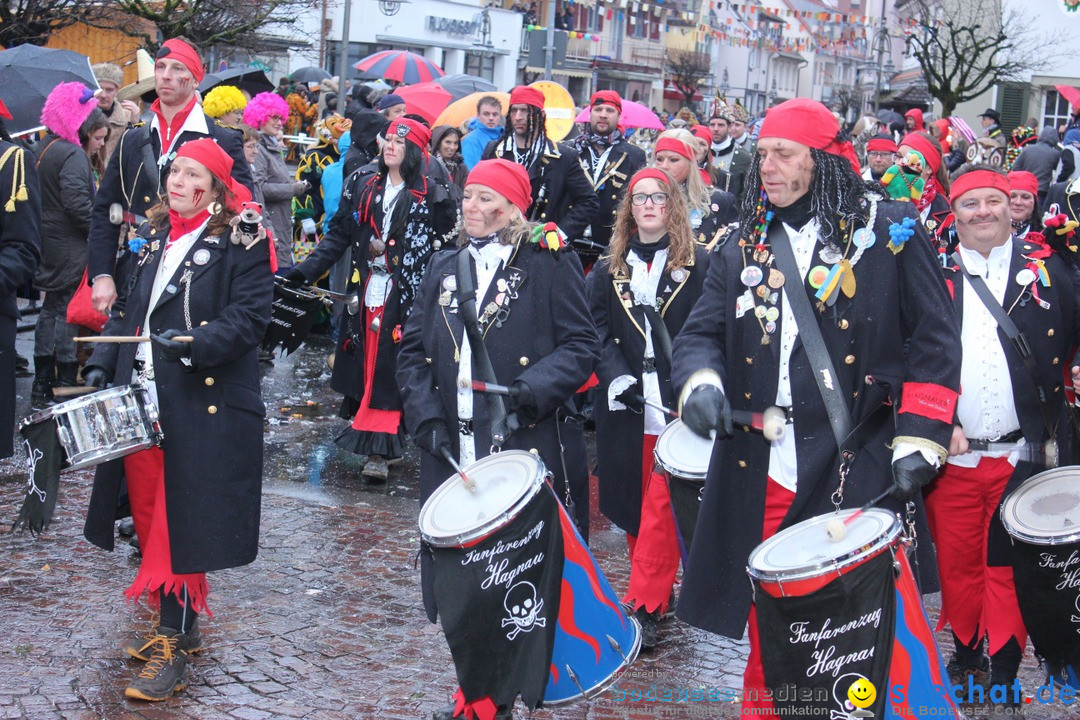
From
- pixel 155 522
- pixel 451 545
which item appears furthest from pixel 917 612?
pixel 155 522

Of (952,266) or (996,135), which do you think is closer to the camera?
(952,266)

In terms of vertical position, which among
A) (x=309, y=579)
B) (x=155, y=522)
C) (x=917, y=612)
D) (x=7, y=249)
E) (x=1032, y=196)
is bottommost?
(x=309, y=579)

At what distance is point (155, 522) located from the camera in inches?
203

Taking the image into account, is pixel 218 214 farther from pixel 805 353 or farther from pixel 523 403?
pixel 805 353

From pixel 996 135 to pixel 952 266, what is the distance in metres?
16.2

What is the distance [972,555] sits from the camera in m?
5.37

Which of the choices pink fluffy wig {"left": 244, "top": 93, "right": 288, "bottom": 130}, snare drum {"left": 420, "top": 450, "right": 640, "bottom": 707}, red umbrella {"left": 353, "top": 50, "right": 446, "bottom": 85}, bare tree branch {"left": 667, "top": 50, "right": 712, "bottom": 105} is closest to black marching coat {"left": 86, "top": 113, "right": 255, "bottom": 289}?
snare drum {"left": 420, "top": 450, "right": 640, "bottom": 707}

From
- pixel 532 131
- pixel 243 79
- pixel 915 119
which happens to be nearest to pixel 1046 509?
pixel 532 131

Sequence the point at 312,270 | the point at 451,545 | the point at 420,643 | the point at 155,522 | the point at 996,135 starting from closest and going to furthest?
the point at 451,545 → the point at 155,522 → the point at 420,643 → the point at 312,270 → the point at 996,135

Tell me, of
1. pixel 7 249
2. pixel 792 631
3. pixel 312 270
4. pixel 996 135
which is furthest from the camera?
pixel 996 135

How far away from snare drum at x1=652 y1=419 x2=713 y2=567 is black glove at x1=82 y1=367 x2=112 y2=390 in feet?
7.37

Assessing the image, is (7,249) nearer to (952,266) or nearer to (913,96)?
(952,266)

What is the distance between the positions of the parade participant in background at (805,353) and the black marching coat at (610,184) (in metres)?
6.02

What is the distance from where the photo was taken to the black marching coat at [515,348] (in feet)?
16.3
